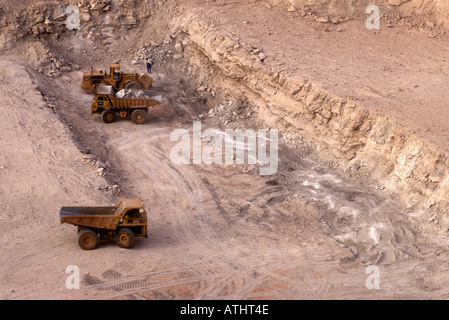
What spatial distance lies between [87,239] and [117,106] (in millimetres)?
8641

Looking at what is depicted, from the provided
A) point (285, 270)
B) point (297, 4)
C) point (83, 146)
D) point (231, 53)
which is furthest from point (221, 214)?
point (297, 4)

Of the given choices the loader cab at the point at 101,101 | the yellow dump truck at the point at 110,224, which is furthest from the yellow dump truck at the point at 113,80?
the yellow dump truck at the point at 110,224

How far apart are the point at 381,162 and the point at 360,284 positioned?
562cm

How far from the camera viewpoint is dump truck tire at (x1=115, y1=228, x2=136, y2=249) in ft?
49.6

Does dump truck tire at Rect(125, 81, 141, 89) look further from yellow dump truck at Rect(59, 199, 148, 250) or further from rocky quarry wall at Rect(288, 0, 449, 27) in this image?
yellow dump truck at Rect(59, 199, 148, 250)

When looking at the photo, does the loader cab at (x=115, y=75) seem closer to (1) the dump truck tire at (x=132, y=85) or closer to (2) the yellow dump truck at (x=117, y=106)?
(1) the dump truck tire at (x=132, y=85)

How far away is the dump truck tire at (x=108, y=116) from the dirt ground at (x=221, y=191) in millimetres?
254

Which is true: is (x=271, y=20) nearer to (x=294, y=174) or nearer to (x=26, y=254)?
(x=294, y=174)

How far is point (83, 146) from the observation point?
67.9 ft

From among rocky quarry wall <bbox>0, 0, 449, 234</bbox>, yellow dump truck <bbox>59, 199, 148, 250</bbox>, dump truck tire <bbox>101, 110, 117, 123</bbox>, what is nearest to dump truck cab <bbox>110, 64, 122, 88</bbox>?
dump truck tire <bbox>101, 110, 117, 123</bbox>

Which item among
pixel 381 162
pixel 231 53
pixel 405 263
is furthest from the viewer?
pixel 231 53

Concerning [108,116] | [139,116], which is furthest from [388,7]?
[108,116]

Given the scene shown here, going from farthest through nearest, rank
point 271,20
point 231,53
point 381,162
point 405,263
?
point 271,20 → point 231,53 → point 381,162 → point 405,263

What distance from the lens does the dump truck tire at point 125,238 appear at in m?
15.1
